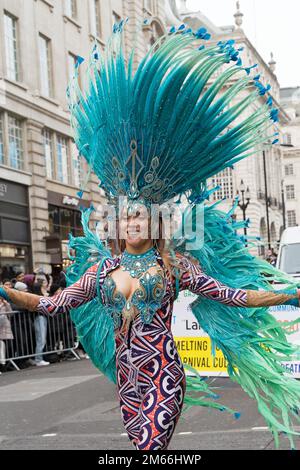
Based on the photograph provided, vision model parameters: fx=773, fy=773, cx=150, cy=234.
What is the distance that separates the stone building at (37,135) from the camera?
22422 millimetres

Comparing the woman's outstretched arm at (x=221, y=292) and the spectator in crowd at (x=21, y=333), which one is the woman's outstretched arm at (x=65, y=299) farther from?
the spectator in crowd at (x=21, y=333)

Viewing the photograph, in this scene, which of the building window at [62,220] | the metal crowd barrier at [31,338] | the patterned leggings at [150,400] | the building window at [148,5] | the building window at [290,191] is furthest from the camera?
the building window at [290,191]

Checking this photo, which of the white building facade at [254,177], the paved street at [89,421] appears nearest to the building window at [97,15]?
the paved street at [89,421]

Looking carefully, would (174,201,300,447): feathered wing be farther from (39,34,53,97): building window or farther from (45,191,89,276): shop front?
(39,34,53,97): building window

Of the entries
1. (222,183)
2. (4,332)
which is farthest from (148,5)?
(4,332)

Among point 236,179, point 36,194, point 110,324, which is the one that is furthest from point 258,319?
point 236,179

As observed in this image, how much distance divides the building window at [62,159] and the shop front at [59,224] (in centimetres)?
77

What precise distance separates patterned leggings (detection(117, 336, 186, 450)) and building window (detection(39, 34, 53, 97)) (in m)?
22.1

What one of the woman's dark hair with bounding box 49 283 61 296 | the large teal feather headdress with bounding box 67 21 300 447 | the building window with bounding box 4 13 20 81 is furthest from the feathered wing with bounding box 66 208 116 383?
the building window with bounding box 4 13 20 81

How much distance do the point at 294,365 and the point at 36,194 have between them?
15.7 metres

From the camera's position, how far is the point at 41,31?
2530 centimetres

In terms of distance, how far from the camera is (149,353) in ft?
13.5

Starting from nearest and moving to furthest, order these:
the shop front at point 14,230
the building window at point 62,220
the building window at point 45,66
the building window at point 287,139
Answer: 1. the shop front at point 14,230
2. the building window at point 62,220
3. the building window at point 45,66
4. the building window at point 287,139

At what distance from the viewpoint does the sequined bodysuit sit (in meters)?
3.96
